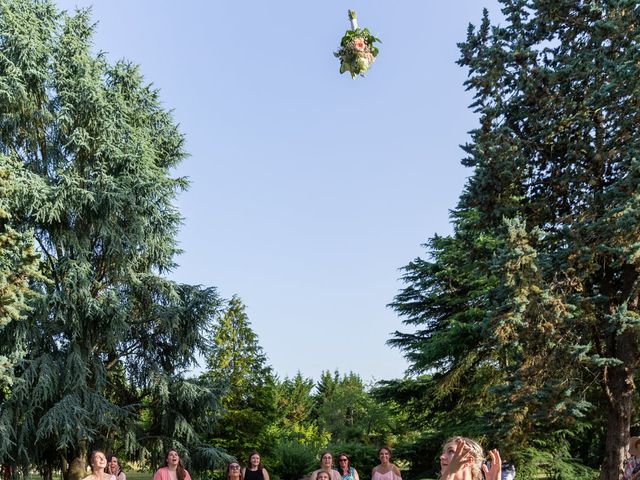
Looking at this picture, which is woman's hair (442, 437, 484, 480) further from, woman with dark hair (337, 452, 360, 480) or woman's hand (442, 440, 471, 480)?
woman with dark hair (337, 452, 360, 480)

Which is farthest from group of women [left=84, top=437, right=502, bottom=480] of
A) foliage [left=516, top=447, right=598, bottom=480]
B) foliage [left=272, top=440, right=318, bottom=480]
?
foliage [left=272, top=440, right=318, bottom=480]

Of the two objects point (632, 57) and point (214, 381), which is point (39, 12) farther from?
point (632, 57)

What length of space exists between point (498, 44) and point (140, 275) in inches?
479

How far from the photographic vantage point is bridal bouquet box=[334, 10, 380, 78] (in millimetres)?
7695

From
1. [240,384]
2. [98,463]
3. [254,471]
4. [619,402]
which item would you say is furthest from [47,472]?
[619,402]

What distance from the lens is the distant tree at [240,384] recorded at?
25094 mm

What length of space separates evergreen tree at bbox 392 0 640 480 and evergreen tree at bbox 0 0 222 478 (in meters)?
9.45

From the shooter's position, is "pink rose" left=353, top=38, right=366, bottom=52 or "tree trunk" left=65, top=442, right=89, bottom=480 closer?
"pink rose" left=353, top=38, right=366, bottom=52

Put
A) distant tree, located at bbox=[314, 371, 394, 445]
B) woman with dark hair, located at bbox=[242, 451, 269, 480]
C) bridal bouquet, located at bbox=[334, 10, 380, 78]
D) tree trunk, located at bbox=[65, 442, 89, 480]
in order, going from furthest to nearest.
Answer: distant tree, located at bbox=[314, 371, 394, 445]
tree trunk, located at bbox=[65, 442, 89, 480]
woman with dark hair, located at bbox=[242, 451, 269, 480]
bridal bouquet, located at bbox=[334, 10, 380, 78]

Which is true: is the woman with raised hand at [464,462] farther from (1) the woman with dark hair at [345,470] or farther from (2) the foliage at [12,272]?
(2) the foliage at [12,272]

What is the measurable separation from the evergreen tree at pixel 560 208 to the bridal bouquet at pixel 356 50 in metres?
8.13

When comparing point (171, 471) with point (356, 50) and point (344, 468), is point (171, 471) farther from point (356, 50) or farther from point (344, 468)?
point (356, 50)

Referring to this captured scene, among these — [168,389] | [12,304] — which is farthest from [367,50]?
[168,389]

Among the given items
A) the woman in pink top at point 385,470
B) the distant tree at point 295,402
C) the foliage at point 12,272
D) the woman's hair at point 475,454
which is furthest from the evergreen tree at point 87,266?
the distant tree at point 295,402
